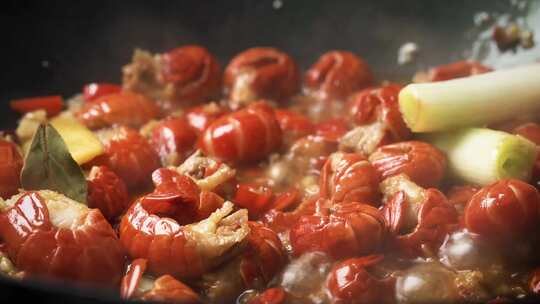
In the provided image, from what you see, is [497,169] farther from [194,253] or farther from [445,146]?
[194,253]

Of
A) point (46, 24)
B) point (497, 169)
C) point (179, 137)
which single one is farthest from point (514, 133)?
point (46, 24)

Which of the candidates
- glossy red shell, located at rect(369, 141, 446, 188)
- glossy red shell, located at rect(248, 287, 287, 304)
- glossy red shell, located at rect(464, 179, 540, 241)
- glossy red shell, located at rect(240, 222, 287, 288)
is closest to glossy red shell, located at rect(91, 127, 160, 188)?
glossy red shell, located at rect(240, 222, 287, 288)

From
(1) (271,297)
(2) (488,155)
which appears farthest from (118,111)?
(2) (488,155)

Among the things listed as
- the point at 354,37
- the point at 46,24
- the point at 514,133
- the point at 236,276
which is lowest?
the point at 236,276

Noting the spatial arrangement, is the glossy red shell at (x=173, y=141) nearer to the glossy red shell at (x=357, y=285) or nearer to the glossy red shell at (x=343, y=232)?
the glossy red shell at (x=343, y=232)

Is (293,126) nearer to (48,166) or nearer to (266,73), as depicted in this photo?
(266,73)

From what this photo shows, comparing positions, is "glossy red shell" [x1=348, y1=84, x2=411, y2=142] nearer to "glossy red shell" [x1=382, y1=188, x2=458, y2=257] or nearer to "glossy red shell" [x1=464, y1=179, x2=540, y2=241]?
"glossy red shell" [x1=382, y1=188, x2=458, y2=257]
